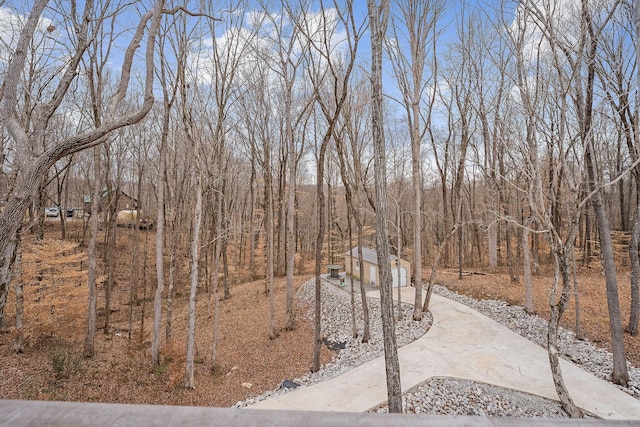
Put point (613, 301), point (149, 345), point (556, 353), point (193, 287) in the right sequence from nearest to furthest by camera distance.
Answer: point (556, 353)
point (613, 301)
point (193, 287)
point (149, 345)

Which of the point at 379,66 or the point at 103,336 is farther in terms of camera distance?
the point at 103,336

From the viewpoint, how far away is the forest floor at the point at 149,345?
6.80m

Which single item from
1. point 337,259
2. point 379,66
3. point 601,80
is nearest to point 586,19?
point 601,80

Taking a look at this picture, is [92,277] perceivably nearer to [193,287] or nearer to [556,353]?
[193,287]

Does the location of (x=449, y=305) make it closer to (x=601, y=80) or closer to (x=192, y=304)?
(x=601, y=80)

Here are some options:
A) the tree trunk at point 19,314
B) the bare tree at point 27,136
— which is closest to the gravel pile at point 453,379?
the bare tree at point 27,136

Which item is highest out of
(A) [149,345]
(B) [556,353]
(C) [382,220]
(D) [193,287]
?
(C) [382,220]

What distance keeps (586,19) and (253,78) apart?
917 centimetres

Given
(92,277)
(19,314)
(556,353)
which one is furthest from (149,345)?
(556,353)

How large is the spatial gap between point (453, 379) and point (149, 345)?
901 cm

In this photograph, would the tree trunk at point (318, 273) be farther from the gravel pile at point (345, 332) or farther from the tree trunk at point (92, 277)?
the tree trunk at point (92, 277)

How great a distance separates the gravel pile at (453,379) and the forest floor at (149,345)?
59 centimetres

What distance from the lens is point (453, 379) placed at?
20.7 ft

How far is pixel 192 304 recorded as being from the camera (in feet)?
23.3
